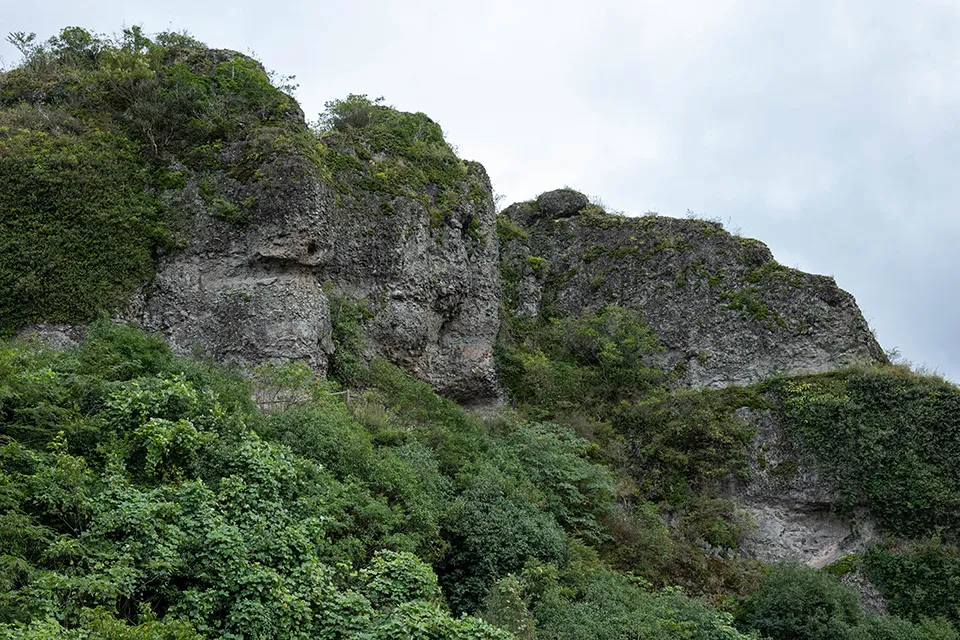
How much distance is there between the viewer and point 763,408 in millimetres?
23109

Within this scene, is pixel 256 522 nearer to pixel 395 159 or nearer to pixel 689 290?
pixel 395 159

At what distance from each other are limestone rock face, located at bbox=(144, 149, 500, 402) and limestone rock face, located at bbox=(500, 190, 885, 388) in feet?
16.3

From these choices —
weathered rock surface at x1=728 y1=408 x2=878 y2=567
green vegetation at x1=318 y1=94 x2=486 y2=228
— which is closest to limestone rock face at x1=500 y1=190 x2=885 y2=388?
weathered rock surface at x1=728 y1=408 x2=878 y2=567

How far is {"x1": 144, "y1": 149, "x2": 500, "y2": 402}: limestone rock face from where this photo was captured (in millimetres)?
18547

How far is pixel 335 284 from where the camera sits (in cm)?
2161

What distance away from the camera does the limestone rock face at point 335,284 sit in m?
18.5

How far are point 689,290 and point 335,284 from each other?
1484cm

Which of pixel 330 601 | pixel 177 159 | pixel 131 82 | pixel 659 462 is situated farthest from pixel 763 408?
pixel 131 82

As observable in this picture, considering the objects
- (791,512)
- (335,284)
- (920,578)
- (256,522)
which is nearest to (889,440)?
(791,512)

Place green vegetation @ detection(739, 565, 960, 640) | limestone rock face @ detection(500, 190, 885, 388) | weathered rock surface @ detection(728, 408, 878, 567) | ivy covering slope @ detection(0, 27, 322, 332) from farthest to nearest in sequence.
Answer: limestone rock face @ detection(500, 190, 885, 388) < weathered rock surface @ detection(728, 408, 878, 567) < ivy covering slope @ detection(0, 27, 322, 332) < green vegetation @ detection(739, 565, 960, 640)

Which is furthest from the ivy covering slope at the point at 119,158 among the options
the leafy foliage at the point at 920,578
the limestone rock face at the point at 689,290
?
the leafy foliage at the point at 920,578

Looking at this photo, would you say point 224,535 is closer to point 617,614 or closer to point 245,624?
point 245,624

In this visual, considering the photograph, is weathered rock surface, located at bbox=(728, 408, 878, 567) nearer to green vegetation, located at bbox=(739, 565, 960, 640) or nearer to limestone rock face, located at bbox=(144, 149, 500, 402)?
green vegetation, located at bbox=(739, 565, 960, 640)

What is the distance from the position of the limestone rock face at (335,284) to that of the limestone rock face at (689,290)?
16.3 feet
